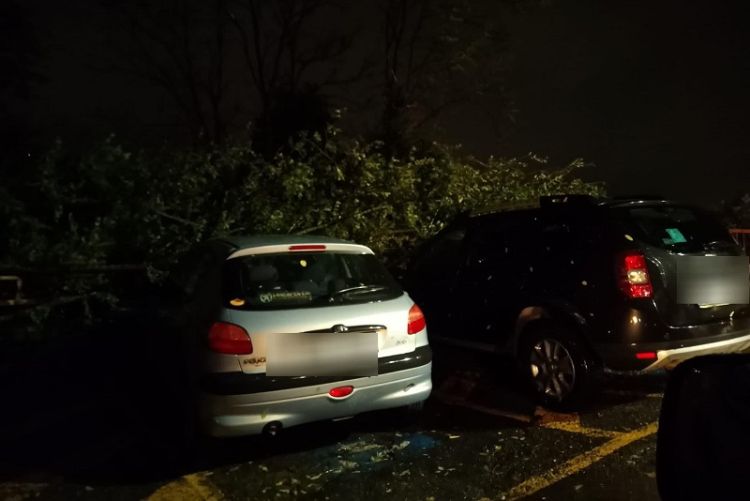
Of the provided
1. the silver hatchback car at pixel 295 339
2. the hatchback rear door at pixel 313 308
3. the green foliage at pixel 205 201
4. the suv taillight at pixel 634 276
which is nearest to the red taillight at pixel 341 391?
the silver hatchback car at pixel 295 339

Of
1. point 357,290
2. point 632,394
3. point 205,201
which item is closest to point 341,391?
point 357,290

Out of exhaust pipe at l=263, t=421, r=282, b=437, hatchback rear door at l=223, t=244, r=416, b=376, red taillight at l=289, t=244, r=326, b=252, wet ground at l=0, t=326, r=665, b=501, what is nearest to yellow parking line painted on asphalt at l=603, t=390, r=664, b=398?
wet ground at l=0, t=326, r=665, b=501

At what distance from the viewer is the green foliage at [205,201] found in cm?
894

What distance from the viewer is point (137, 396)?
612 centimetres

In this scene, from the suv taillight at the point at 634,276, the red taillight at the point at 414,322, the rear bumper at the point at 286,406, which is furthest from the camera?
the suv taillight at the point at 634,276

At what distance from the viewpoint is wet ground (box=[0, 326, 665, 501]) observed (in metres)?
3.93

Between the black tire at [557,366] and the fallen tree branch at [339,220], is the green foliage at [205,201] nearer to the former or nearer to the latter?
the fallen tree branch at [339,220]

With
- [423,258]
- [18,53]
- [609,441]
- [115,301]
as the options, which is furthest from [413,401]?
[18,53]

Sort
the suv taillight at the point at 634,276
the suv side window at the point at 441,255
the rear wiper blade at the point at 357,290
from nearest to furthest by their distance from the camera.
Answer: the rear wiper blade at the point at 357,290 < the suv taillight at the point at 634,276 < the suv side window at the point at 441,255

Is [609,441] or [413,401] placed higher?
Answer: [413,401]

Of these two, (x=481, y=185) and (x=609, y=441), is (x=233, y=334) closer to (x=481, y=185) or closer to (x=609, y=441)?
(x=609, y=441)

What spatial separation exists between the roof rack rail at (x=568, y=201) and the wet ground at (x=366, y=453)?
135 centimetres

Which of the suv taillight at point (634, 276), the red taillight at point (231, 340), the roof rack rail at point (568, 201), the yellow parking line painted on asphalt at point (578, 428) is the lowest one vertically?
the yellow parking line painted on asphalt at point (578, 428)

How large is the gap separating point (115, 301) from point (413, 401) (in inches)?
224
